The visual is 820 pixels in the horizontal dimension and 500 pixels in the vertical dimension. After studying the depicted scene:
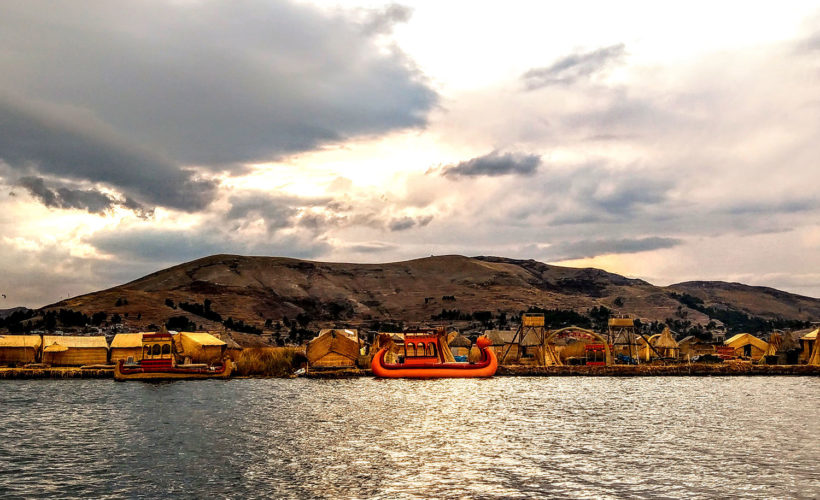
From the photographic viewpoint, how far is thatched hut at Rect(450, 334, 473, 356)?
131550 millimetres

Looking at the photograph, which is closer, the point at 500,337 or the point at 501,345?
the point at 501,345

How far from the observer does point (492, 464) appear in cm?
3856

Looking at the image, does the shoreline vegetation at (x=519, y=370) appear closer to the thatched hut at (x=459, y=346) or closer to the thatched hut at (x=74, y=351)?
the thatched hut at (x=74, y=351)

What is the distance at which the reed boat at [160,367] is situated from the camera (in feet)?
323

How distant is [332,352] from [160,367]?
83.6ft

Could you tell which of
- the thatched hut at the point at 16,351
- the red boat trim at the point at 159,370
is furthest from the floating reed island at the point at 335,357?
the red boat trim at the point at 159,370

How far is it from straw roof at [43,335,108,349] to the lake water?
3552 centimetres

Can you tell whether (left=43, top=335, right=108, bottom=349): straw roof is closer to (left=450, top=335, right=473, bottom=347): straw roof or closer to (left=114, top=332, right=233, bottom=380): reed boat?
(left=114, top=332, right=233, bottom=380): reed boat

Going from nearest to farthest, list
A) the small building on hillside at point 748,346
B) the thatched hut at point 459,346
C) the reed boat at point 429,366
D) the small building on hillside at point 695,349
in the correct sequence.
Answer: the reed boat at point 429,366, the thatched hut at point 459,346, the small building on hillside at point 748,346, the small building on hillside at point 695,349

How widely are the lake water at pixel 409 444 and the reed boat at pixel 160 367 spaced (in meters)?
18.4

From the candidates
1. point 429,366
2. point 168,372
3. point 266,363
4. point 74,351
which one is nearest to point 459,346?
point 429,366

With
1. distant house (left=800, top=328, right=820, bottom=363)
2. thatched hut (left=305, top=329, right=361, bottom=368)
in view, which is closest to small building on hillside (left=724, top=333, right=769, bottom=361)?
distant house (left=800, top=328, right=820, bottom=363)

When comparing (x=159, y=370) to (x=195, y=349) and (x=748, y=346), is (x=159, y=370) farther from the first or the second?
(x=748, y=346)

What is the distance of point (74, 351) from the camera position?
113875 millimetres
